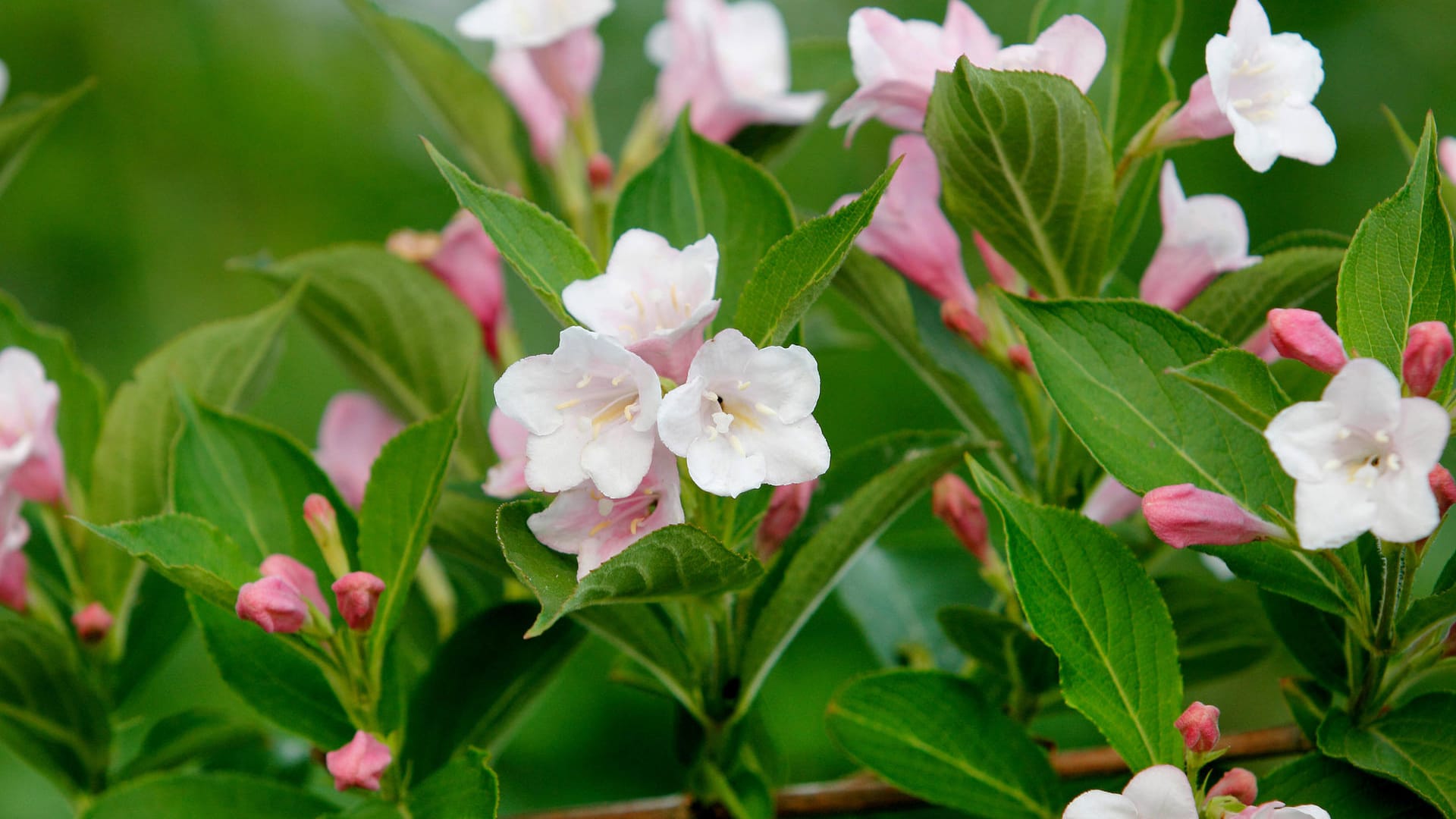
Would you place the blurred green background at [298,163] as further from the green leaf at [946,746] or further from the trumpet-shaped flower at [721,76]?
the green leaf at [946,746]

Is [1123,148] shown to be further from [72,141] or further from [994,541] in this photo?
[72,141]

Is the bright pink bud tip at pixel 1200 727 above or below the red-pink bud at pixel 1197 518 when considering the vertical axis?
below

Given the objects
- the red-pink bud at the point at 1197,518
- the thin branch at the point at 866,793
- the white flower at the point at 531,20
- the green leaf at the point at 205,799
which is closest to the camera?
the red-pink bud at the point at 1197,518

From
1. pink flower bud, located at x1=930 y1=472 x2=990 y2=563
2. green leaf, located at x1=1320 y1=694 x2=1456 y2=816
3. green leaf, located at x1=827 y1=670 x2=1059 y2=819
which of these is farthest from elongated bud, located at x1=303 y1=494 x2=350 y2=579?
green leaf, located at x1=1320 y1=694 x2=1456 y2=816

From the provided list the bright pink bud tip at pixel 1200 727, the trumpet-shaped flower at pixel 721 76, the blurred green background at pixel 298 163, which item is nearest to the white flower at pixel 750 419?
the bright pink bud tip at pixel 1200 727

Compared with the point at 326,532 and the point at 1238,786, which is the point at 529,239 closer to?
the point at 326,532

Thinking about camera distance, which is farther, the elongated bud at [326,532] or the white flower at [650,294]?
the elongated bud at [326,532]

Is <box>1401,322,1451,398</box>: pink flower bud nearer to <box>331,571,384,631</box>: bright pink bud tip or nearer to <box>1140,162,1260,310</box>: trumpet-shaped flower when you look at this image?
<box>1140,162,1260,310</box>: trumpet-shaped flower
